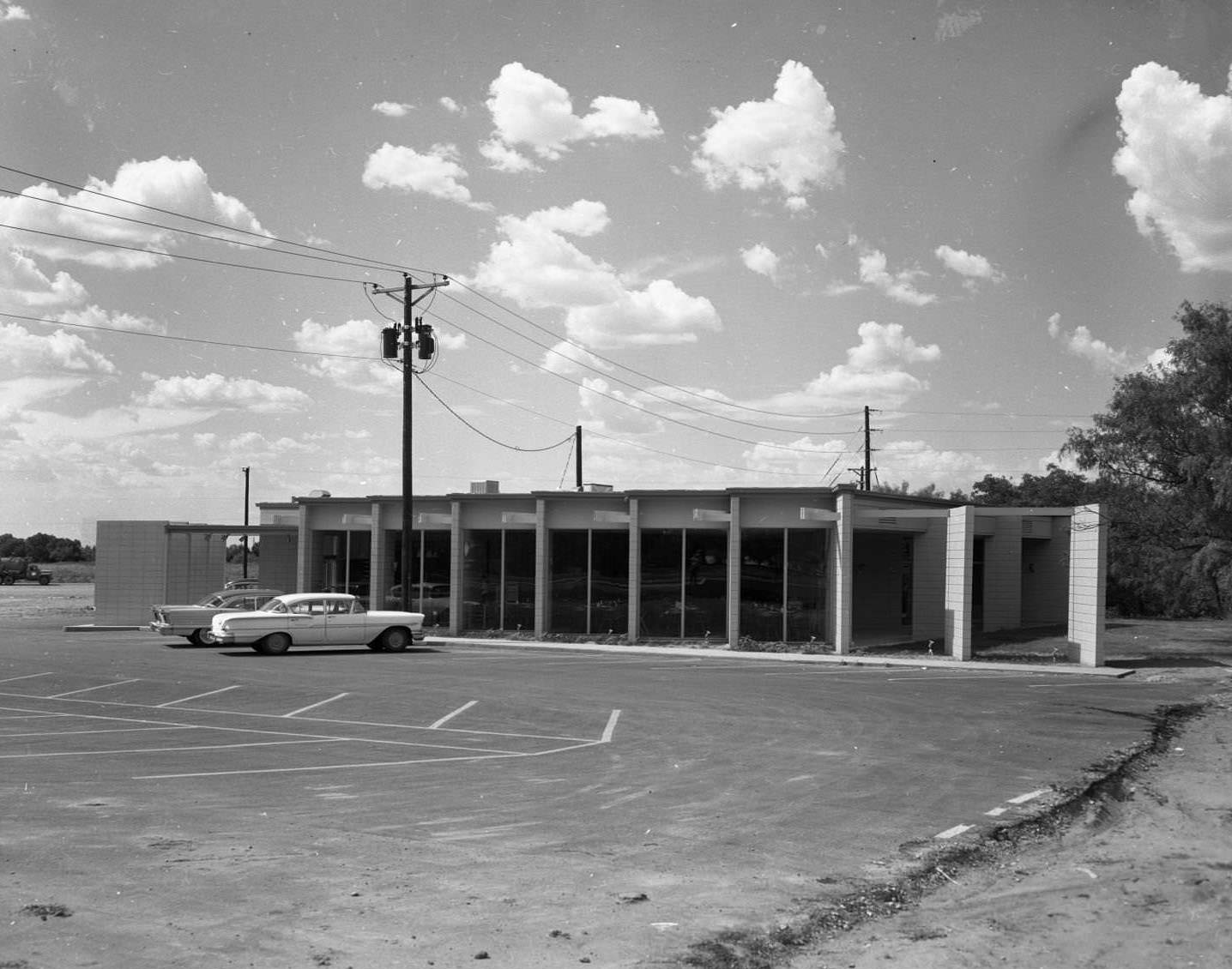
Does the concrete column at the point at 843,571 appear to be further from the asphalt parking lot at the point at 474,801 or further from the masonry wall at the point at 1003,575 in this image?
the masonry wall at the point at 1003,575

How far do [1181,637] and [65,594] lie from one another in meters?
63.1

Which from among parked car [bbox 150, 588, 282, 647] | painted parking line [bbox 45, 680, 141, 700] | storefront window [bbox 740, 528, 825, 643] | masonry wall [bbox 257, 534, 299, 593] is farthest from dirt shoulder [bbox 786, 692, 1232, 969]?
masonry wall [bbox 257, 534, 299, 593]

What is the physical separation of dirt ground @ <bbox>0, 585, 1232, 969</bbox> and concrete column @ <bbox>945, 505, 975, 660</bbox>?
16154mm

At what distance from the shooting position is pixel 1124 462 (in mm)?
30672

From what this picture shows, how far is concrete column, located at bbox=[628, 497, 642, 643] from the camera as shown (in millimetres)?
32719

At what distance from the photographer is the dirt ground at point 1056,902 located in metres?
6.47

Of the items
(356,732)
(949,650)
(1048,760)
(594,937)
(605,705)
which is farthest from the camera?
(949,650)

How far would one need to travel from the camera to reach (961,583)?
92.8 feet

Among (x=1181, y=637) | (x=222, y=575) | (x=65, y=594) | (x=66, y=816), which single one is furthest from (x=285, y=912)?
(x=65, y=594)

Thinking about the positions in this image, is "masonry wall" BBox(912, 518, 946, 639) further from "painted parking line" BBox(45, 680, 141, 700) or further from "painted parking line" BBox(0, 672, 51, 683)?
"painted parking line" BBox(0, 672, 51, 683)

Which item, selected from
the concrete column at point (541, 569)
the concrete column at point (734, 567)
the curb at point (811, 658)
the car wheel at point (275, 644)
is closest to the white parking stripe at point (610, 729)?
the curb at point (811, 658)

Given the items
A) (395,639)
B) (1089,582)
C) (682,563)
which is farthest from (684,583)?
(1089,582)

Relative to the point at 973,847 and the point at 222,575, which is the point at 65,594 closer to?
the point at 222,575

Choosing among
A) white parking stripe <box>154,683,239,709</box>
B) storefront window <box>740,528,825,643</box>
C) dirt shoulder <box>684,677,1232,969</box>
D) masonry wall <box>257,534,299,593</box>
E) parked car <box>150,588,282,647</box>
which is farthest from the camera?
masonry wall <box>257,534,299,593</box>
